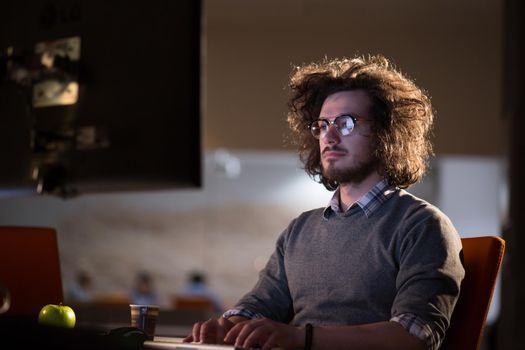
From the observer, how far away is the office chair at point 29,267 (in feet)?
7.12

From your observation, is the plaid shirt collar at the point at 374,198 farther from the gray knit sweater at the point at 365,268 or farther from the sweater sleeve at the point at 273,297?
the sweater sleeve at the point at 273,297

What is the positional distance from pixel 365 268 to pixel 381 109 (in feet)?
1.29

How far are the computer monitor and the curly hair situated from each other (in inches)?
21.6

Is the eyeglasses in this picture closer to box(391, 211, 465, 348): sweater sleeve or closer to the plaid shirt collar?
the plaid shirt collar

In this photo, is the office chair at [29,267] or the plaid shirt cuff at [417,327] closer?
the plaid shirt cuff at [417,327]

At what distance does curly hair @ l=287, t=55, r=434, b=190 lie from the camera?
193 centimetres

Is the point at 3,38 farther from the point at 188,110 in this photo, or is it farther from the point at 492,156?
the point at 492,156

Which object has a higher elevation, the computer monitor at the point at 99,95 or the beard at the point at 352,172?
the computer monitor at the point at 99,95

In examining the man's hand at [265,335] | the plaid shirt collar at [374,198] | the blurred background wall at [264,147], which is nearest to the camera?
the man's hand at [265,335]

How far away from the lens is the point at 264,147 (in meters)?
6.65

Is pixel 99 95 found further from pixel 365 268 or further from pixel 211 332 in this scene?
pixel 365 268

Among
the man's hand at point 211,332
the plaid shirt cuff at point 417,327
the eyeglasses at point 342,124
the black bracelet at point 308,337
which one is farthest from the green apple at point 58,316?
the eyeglasses at point 342,124

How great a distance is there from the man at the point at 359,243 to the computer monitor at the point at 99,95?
34 centimetres

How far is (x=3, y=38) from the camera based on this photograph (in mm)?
1818
